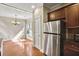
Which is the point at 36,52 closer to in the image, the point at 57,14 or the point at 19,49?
the point at 19,49

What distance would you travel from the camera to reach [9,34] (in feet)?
6.52

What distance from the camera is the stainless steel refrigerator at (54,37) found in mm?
2070

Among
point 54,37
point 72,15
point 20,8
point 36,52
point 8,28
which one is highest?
point 20,8

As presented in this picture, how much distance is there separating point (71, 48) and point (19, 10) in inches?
45.9

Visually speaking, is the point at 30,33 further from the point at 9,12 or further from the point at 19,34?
the point at 9,12

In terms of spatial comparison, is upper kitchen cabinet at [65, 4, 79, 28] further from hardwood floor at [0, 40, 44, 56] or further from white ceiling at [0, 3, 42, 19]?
hardwood floor at [0, 40, 44, 56]

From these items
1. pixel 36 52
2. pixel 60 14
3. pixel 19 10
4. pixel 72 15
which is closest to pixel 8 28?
pixel 19 10

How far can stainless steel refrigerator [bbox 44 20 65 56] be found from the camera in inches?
81.5

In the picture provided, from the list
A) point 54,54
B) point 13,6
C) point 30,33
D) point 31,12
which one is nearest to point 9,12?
point 13,6

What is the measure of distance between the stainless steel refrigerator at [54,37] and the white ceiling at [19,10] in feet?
1.24

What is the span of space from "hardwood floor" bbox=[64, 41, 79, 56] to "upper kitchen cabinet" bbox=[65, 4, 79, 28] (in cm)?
32

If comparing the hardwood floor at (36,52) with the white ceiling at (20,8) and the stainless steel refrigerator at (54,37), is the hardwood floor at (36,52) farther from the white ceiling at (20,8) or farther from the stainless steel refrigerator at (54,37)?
the white ceiling at (20,8)

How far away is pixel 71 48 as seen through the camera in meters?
2.09

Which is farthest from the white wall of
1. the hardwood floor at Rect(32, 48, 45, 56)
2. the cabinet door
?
the cabinet door
